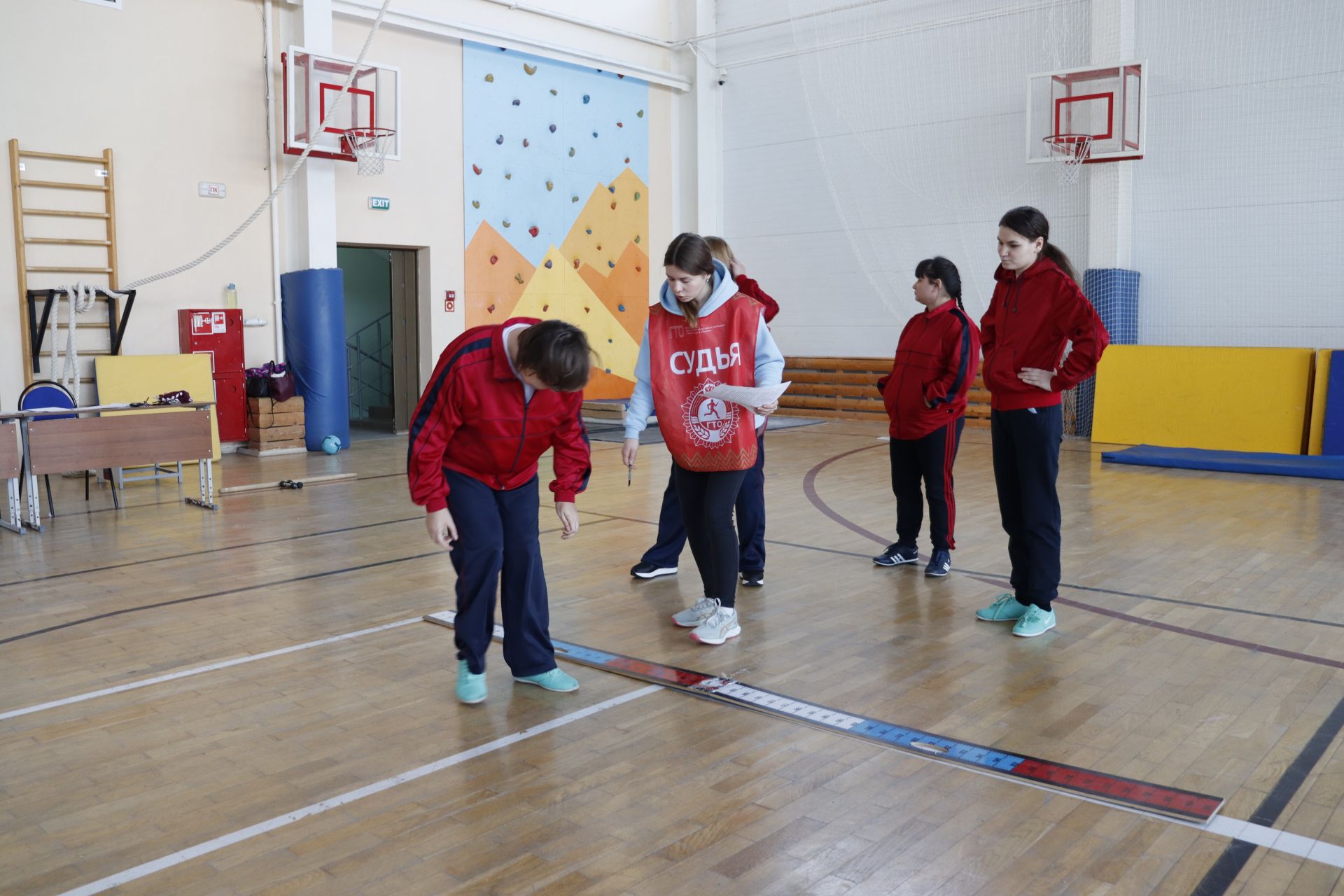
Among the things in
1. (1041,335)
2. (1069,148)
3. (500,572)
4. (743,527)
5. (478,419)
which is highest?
(1069,148)

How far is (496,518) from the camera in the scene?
3.00 metres

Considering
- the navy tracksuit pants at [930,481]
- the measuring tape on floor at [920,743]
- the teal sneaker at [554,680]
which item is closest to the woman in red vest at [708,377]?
the measuring tape on floor at [920,743]

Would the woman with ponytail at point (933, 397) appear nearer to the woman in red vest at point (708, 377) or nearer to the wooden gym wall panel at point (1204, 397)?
the woman in red vest at point (708, 377)

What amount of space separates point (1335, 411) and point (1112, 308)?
2244 mm

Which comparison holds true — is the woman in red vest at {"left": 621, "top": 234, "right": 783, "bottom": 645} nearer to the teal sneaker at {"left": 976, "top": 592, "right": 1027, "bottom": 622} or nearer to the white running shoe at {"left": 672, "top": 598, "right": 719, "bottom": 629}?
the white running shoe at {"left": 672, "top": 598, "right": 719, "bottom": 629}

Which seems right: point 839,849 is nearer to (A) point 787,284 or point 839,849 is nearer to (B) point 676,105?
Result: (A) point 787,284

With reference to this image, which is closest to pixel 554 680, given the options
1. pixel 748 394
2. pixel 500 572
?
pixel 500 572

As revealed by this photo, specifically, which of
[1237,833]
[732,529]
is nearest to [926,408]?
[732,529]

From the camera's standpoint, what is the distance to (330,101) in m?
9.37

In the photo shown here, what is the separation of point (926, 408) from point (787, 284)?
29.1 feet

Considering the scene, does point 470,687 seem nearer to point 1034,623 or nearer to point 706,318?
point 706,318

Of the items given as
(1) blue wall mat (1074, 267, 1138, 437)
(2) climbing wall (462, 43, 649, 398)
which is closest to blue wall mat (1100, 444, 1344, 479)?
(1) blue wall mat (1074, 267, 1138, 437)

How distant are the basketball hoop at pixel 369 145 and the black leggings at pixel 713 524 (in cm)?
703

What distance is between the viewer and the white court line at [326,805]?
2.14m
